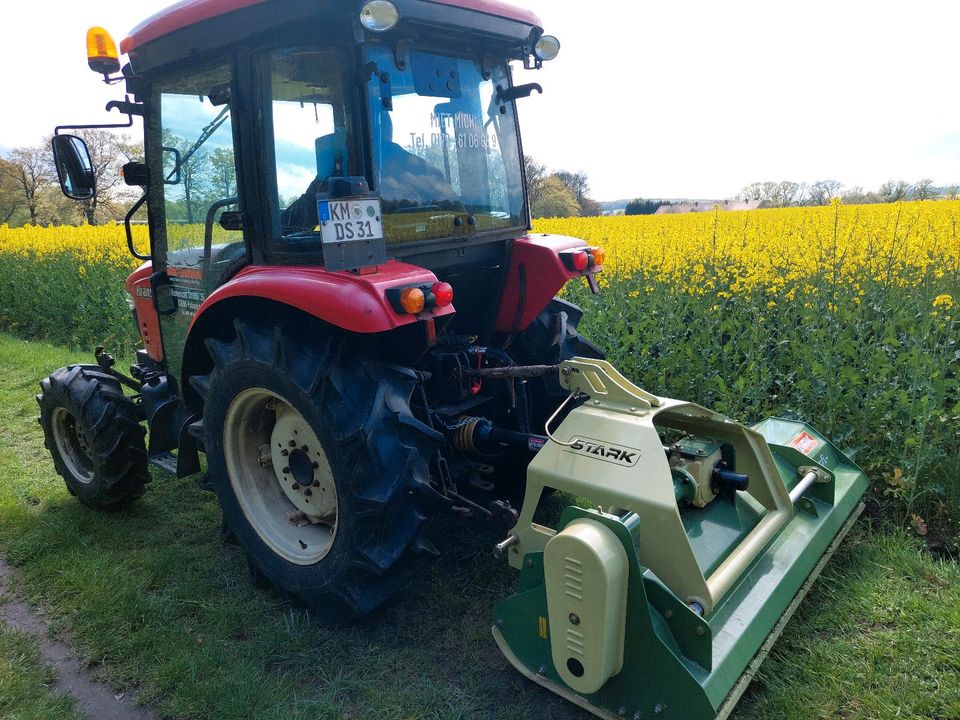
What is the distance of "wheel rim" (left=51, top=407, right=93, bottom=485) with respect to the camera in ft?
12.8

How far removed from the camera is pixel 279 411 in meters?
2.97

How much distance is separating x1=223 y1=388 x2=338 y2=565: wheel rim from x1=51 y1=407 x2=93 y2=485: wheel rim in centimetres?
144

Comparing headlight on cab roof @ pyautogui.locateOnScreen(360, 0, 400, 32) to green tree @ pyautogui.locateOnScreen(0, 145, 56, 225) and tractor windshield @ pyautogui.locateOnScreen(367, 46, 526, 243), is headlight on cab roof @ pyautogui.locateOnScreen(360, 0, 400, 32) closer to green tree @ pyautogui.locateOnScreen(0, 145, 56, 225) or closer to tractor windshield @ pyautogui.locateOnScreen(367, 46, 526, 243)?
tractor windshield @ pyautogui.locateOnScreen(367, 46, 526, 243)

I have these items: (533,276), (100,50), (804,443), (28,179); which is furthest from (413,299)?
(28,179)

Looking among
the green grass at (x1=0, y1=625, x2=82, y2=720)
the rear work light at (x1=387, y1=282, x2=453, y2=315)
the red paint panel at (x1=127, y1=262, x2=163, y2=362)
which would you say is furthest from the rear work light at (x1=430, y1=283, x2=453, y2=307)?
the red paint panel at (x1=127, y1=262, x2=163, y2=362)

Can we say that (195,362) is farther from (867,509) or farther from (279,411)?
(867,509)

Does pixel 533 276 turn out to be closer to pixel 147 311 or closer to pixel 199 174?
pixel 199 174

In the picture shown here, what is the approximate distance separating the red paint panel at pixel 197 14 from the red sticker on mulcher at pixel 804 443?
2.22 m

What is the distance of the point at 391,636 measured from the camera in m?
2.77

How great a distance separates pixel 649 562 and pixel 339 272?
4.80 ft

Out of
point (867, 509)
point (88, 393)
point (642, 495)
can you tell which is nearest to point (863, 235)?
point (867, 509)

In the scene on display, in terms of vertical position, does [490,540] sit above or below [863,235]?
below

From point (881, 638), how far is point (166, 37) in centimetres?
379

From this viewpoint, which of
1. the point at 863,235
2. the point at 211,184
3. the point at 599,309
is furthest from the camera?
the point at 863,235
